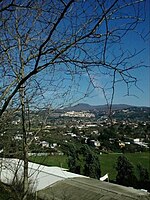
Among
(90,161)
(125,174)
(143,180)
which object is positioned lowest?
(143,180)

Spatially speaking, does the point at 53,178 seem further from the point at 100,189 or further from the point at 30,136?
the point at 30,136

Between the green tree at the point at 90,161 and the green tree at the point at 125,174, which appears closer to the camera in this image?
the green tree at the point at 90,161

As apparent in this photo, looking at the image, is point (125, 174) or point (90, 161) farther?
point (125, 174)

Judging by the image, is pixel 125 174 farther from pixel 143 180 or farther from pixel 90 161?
pixel 90 161

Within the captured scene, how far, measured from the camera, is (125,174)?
99.5ft

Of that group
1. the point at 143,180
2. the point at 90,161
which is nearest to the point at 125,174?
the point at 143,180

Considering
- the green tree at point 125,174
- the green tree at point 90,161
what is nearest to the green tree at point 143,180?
the green tree at point 125,174

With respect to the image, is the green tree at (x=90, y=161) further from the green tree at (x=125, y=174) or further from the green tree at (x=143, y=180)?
the green tree at (x=125, y=174)

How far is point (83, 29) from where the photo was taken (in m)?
1.92

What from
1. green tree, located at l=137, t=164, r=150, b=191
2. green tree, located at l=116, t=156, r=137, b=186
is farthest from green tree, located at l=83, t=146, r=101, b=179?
green tree, located at l=116, t=156, r=137, b=186

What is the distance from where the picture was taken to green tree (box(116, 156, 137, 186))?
30.0 meters

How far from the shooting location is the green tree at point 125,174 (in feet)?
98.6

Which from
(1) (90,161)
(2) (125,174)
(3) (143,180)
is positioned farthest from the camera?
(2) (125,174)

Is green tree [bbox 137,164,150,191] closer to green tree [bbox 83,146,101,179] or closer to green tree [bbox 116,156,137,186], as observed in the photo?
green tree [bbox 116,156,137,186]
